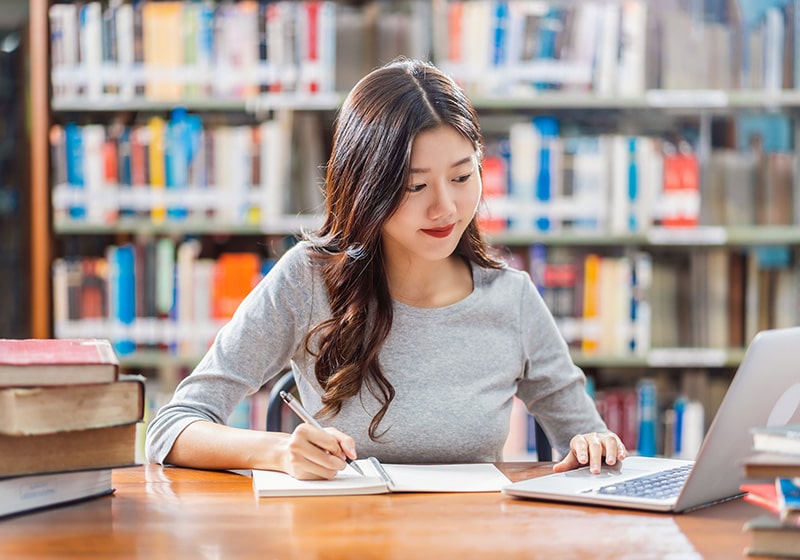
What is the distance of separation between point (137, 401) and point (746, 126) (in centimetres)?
236

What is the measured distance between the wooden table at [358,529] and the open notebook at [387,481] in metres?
0.02

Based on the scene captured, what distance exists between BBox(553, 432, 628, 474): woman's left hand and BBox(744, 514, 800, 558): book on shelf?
35cm

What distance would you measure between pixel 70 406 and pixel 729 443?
0.70m

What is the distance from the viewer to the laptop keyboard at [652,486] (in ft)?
3.68

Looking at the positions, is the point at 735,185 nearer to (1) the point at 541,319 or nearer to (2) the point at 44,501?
(1) the point at 541,319

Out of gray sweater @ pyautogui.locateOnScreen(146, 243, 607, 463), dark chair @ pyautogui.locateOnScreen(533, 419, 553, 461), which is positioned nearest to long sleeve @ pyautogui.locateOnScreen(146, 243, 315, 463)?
gray sweater @ pyautogui.locateOnScreen(146, 243, 607, 463)

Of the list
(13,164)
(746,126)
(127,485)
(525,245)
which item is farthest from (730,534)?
(13,164)

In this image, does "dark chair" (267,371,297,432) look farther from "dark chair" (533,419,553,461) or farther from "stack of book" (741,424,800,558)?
"stack of book" (741,424,800,558)

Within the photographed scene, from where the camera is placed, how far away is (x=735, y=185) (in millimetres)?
2795

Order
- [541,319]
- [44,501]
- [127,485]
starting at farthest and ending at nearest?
[541,319], [127,485], [44,501]

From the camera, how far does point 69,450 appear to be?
109 centimetres

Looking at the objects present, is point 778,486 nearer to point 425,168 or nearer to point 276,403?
point 425,168

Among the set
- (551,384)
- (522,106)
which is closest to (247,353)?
(551,384)

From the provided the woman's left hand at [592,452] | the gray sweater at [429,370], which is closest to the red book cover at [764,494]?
the woman's left hand at [592,452]
